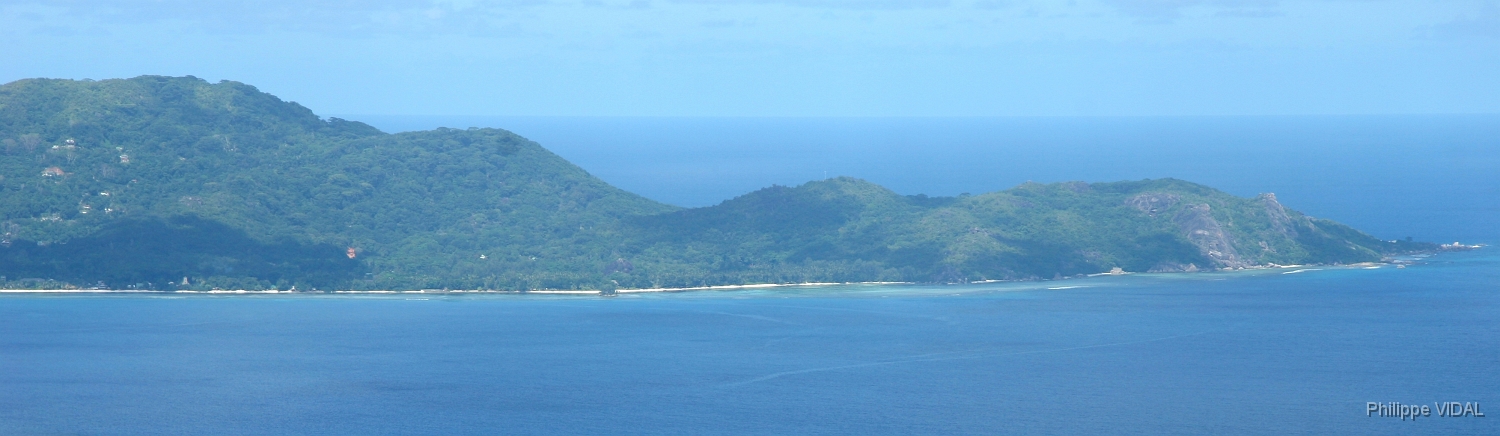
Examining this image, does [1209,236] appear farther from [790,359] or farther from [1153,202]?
[790,359]

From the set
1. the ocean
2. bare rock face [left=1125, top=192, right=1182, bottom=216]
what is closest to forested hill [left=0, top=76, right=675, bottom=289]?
the ocean

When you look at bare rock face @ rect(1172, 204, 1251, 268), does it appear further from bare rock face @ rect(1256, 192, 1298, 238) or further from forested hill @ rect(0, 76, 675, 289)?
forested hill @ rect(0, 76, 675, 289)

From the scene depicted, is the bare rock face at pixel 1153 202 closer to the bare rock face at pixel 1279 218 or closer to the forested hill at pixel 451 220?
the forested hill at pixel 451 220

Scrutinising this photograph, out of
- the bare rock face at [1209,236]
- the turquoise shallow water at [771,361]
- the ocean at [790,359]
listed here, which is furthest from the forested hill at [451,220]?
the turquoise shallow water at [771,361]

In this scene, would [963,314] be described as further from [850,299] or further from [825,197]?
[825,197]

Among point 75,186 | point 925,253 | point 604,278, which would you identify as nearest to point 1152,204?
point 925,253
